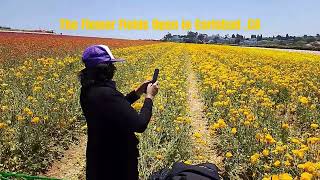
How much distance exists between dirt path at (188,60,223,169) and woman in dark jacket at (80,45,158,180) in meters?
2.46

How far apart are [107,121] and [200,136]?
2996 millimetres

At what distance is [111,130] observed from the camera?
2783 mm

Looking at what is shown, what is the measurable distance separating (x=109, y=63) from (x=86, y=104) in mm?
315

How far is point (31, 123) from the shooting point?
6.38 metres

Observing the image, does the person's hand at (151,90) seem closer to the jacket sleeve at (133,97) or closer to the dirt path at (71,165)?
the jacket sleeve at (133,97)

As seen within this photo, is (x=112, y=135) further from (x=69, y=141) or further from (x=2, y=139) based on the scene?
(x=69, y=141)

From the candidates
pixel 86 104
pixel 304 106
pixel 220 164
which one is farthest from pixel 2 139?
pixel 304 106

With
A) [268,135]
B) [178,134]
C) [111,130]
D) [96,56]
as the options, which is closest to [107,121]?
[111,130]

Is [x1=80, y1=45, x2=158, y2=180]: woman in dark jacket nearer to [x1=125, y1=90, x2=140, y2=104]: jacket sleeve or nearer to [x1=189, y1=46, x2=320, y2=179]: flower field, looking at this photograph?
[x1=125, y1=90, x2=140, y2=104]: jacket sleeve

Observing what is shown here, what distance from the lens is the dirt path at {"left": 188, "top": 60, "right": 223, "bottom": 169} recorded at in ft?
19.4

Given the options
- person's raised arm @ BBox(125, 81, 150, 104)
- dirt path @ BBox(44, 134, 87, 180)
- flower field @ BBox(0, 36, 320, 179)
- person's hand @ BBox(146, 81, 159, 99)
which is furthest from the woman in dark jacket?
dirt path @ BBox(44, 134, 87, 180)

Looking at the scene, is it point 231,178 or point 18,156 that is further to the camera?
point 18,156

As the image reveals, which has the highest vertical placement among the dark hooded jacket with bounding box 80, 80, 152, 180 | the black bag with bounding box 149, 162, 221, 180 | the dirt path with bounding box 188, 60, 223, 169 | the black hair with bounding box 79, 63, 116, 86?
the black hair with bounding box 79, 63, 116, 86

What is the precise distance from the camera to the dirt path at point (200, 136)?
592 cm
